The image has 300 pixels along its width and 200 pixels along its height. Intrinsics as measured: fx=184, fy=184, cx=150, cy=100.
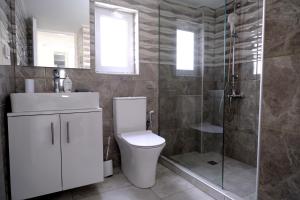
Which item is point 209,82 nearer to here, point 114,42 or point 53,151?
point 114,42

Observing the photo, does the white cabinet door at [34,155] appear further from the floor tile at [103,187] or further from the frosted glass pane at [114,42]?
the frosted glass pane at [114,42]

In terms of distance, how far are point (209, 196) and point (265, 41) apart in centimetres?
138

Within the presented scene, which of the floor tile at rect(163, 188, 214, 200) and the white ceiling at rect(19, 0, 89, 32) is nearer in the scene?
the floor tile at rect(163, 188, 214, 200)

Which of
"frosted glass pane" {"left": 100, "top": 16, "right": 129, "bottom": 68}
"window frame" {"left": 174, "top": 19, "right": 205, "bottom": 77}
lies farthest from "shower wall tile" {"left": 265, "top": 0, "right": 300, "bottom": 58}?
"frosted glass pane" {"left": 100, "top": 16, "right": 129, "bottom": 68}

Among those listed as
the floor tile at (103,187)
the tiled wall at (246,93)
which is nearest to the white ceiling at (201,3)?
the tiled wall at (246,93)

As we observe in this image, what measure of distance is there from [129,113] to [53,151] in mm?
877

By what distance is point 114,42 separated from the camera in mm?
2324

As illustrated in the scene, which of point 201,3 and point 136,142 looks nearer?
point 136,142

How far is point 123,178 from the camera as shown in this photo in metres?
2.06

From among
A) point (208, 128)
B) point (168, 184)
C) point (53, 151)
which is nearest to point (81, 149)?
point (53, 151)

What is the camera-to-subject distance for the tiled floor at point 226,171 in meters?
1.74

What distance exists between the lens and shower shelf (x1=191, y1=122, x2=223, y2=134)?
2.29 meters

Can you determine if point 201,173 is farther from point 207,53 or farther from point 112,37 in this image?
point 112,37

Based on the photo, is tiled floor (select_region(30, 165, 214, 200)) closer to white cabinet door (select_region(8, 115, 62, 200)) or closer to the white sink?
white cabinet door (select_region(8, 115, 62, 200))
